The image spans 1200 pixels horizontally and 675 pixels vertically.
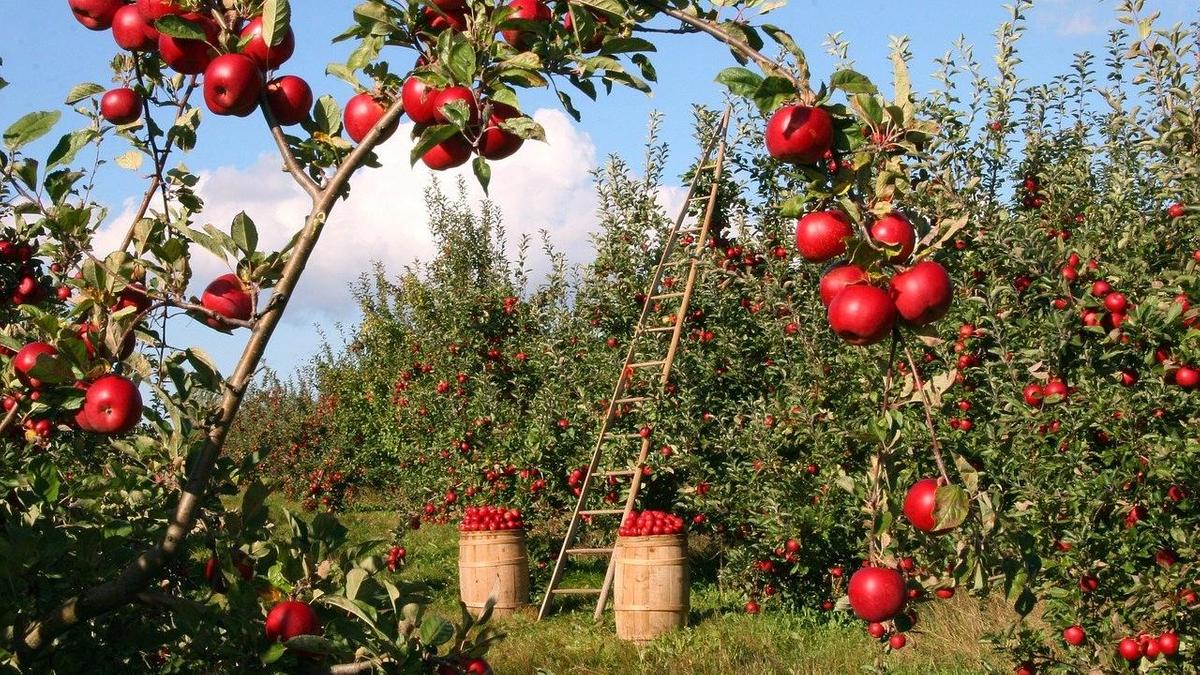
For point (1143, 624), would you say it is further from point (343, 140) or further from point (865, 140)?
point (343, 140)

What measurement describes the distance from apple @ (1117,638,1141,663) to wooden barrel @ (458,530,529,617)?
4.68 metres

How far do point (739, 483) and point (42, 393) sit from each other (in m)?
6.00

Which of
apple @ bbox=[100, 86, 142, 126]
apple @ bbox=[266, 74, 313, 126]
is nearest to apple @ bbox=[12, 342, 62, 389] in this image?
apple @ bbox=[100, 86, 142, 126]

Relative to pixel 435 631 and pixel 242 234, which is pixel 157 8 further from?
pixel 435 631

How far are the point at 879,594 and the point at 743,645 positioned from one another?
4757 mm

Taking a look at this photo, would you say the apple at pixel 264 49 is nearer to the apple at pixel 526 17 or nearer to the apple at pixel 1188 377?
the apple at pixel 526 17

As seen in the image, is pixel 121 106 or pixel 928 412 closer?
pixel 928 412

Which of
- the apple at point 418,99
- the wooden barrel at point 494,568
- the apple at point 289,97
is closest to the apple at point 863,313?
the apple at point 418,99

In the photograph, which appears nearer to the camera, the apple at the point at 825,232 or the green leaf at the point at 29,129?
the apple at the point at 825,232

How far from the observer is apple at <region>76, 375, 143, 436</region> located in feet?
4.56

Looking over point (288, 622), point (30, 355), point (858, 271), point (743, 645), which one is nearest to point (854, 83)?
point (858, 271)

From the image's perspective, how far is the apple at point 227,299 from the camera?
4.39 ft

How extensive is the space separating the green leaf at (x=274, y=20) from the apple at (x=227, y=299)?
1.02 feet

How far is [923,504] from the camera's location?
1314mm
